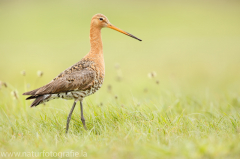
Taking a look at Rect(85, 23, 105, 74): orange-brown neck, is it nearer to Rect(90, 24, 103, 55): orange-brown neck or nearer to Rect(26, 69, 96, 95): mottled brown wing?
Rect(90, 24, 103, 55): orange-brown neck

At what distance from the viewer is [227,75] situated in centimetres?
1112

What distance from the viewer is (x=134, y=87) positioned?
10.3 meters

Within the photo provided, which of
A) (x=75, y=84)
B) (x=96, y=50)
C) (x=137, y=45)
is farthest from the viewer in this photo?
(x=137, y=45)

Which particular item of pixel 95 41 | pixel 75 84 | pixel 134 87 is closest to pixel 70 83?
pixel 75 84

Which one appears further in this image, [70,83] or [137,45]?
[137,45]

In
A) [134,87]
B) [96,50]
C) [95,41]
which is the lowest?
[134,87]

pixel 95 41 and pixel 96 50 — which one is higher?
pixel 95 41

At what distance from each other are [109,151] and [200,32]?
23.7 metres

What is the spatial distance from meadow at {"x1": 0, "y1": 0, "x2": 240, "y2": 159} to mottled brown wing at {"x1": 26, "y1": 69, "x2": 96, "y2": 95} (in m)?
0.48

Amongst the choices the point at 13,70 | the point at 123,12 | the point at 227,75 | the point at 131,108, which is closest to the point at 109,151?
the point at 131,108

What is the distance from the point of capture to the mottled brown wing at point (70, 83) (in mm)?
4934

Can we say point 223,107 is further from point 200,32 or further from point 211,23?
point 211,23

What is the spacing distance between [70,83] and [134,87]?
5.55 meters

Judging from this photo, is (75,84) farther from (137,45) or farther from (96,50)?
(137,45)
